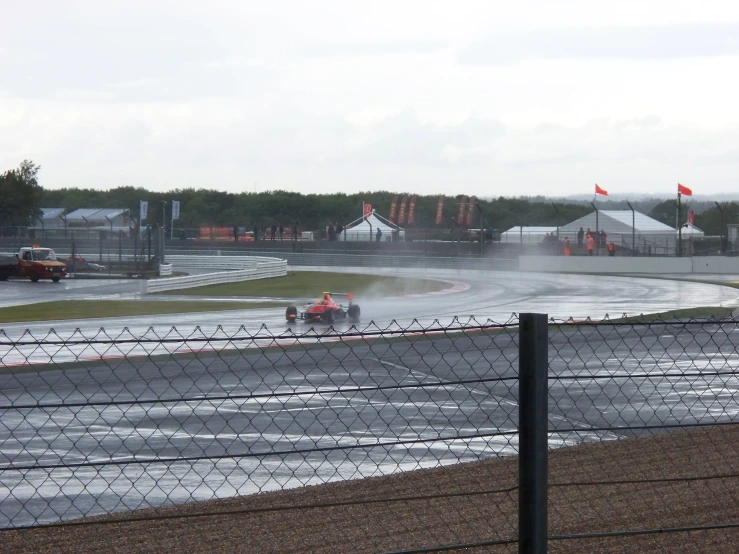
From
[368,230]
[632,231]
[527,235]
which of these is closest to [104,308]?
[632,231]

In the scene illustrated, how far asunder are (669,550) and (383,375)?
835cm

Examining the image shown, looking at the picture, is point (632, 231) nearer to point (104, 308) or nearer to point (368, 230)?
point (368, 230)

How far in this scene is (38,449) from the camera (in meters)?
8.73

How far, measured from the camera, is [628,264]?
1946 inches

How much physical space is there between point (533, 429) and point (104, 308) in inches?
947

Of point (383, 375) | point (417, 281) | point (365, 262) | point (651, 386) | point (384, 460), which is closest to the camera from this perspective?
point (384, 460)

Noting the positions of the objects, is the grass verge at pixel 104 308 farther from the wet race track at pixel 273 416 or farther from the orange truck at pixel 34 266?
the orange truck at pixel 34 266

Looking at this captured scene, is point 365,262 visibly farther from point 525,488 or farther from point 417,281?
point 525,488

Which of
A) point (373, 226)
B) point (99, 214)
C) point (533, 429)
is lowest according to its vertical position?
point (533, 429)

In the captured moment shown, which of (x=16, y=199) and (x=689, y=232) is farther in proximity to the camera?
(x=16, y=199)

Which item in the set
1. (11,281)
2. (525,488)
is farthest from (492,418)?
(11,281)

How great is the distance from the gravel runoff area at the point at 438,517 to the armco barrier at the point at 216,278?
26.2 meters

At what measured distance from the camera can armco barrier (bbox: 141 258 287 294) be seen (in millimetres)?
33188

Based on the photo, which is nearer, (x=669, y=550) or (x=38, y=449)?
(x=669, y=550)
